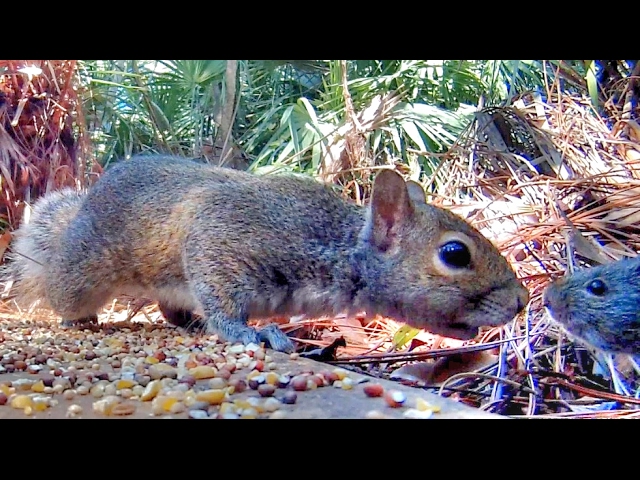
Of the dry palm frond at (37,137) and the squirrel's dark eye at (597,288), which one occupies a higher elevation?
the dry palm frond at (37,137)

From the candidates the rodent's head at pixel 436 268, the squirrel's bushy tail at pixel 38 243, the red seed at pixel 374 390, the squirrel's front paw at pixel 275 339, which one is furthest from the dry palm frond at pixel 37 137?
the red seed at pixel 374 390

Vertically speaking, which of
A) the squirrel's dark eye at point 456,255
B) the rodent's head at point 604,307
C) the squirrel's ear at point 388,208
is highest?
the squirrel's ear at point 388,208

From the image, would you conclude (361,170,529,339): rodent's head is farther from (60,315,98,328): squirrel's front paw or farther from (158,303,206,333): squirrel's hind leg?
(60,315,98,328): squirrel's front paw

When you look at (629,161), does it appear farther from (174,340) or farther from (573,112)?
(174,340)

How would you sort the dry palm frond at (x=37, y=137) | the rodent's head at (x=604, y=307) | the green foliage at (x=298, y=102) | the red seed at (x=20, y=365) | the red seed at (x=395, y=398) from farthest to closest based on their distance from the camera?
the dry palm frond at (x=37, y=137)
the green foliage at (x=298, y=102)
the rodent's head at (x=604, y=307)
the red seed at (x=20, y=365)
the red seed at (x=395, y=398)

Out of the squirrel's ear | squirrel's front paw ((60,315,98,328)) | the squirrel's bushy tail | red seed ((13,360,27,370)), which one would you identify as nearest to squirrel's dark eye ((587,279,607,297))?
the squirrel's ear

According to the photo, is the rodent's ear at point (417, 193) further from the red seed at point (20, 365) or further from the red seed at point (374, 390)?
the red seed at point (20, 365)
